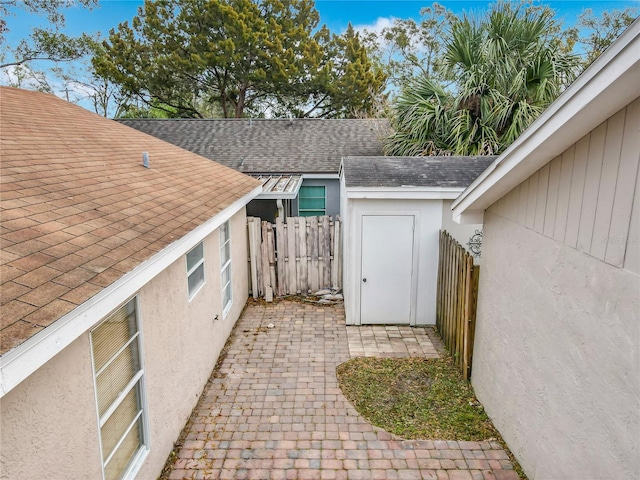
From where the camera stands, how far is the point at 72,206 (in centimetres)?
389

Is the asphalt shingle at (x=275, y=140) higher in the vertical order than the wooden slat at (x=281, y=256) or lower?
higher

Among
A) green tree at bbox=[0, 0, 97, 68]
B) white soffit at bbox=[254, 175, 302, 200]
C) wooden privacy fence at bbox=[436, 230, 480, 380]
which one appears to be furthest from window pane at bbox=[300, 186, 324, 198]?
green tree at bbox=[0, 0, 97, 68]

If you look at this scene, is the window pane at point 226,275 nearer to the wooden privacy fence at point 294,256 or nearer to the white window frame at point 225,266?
the white window frame at point 225,266

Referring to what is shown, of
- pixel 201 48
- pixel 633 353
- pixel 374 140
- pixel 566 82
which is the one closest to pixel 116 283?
pixel 633 353

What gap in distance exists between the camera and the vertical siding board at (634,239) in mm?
2740

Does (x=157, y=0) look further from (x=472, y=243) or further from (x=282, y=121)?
(x=472, y=243)

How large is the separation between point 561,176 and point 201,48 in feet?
82.2

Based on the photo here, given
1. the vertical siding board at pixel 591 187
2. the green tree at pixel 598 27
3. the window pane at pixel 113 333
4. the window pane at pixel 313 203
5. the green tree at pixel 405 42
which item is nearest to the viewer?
the vertical siding board at pixel 591 187

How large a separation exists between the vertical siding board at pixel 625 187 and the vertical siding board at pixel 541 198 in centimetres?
102

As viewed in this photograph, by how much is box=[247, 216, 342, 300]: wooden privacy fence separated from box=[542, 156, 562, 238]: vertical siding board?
248 inches

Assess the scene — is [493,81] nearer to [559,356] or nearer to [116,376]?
[559,356]

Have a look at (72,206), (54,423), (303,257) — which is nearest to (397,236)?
(303,257)

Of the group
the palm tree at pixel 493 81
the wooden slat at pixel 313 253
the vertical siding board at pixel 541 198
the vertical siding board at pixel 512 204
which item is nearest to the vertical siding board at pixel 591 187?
the vertical siding board at pixel 541 198

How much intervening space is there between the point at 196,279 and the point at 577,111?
498 centimetres
